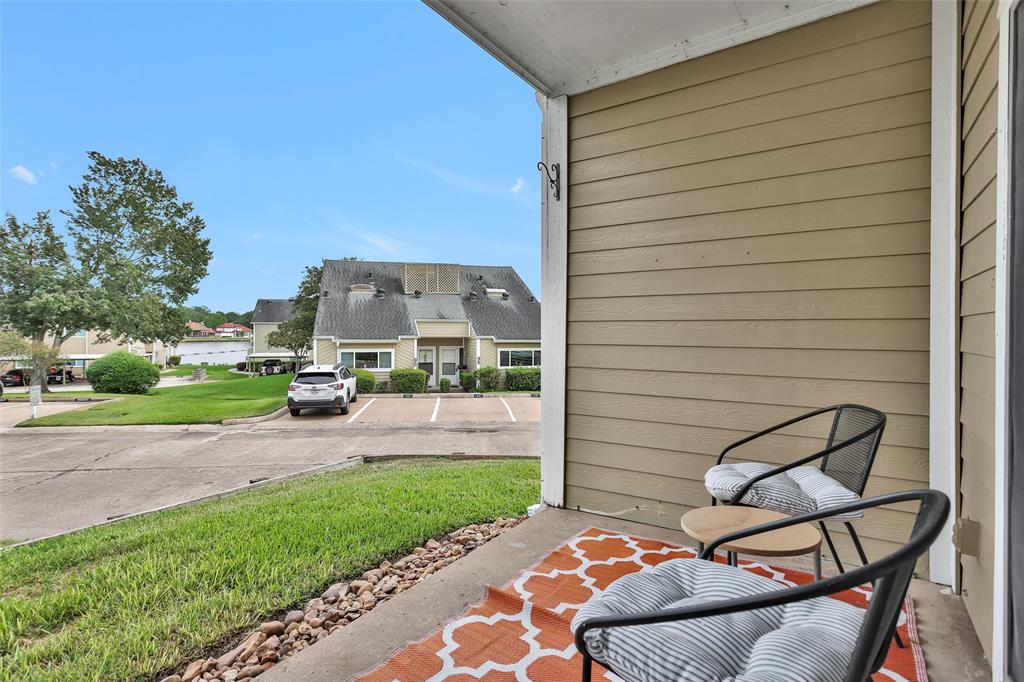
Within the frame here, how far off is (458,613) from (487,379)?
47.3 ft

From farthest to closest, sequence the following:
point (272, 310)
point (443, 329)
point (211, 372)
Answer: point (211, 372) → point (272, 310) → point (443, 329)

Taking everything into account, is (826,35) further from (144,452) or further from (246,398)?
(246,398)

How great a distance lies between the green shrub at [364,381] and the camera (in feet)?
47.4

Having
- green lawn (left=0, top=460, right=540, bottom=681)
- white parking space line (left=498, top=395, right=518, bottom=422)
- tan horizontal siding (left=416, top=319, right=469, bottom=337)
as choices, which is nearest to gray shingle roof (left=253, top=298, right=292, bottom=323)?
tan horizontal siding (left=416, top=319, right=469, bottom=337)

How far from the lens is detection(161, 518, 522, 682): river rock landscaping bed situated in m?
1.48

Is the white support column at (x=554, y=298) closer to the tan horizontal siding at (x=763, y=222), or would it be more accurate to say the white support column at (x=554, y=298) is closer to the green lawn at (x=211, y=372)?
the tan horizontal siding at (x=763, y=222)

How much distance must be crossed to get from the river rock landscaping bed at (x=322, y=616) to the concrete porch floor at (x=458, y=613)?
0.15 meters

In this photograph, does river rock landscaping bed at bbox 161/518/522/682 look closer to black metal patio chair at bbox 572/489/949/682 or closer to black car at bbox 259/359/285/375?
black metal patio chair at bbox 572/489/949/682

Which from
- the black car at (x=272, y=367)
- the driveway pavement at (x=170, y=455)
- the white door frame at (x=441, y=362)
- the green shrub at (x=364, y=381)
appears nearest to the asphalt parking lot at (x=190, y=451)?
the driveway pavement at (x=170, y=455)

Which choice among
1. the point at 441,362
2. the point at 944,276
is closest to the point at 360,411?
the point at 441,362

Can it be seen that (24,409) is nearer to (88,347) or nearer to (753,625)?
(88,347)

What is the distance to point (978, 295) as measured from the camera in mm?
1494

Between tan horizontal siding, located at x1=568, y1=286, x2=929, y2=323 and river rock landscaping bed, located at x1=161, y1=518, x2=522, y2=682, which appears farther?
tan horizontal siding, located at x1=568, y1=286, x2=929, y2=323

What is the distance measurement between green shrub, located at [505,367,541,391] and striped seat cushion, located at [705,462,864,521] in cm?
1438
